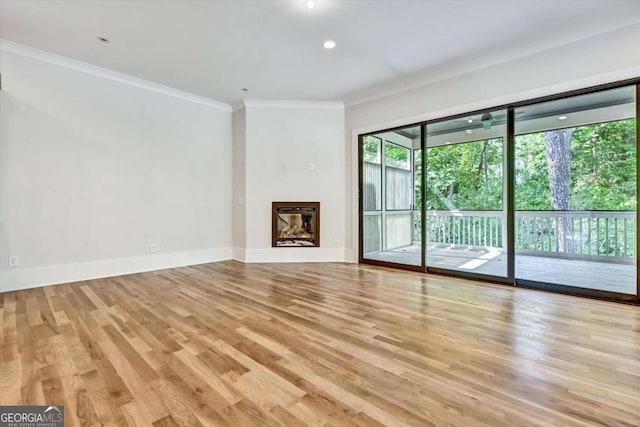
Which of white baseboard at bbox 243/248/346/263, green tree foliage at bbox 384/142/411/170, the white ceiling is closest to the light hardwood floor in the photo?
white baseboard at bbox 243/248/346/263

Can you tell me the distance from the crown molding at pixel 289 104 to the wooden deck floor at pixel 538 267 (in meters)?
2.69

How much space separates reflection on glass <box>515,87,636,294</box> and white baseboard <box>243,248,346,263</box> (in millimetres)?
2636

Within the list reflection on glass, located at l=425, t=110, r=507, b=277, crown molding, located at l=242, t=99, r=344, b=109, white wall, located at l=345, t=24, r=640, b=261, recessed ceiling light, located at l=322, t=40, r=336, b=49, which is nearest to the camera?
white wall, located at l=345, t=24, r=640, b=261

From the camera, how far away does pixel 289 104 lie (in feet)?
17.1

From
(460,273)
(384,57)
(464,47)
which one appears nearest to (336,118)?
(384,57)

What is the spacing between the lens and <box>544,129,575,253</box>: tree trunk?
345 cm

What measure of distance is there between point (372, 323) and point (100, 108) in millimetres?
4325

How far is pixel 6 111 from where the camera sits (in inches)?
134

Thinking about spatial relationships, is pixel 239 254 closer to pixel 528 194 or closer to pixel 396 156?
pixel 396 156

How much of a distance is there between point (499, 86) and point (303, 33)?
7.82 feet

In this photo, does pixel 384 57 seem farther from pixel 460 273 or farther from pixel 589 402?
pixel 589 402

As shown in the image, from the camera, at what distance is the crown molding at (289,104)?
5188 mm

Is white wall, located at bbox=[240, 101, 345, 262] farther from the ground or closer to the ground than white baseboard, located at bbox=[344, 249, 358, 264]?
farther from the ground

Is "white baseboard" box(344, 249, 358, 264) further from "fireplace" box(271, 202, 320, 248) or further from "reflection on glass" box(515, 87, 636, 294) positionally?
"reflection on glass" box(515, 87, 636, 294)
